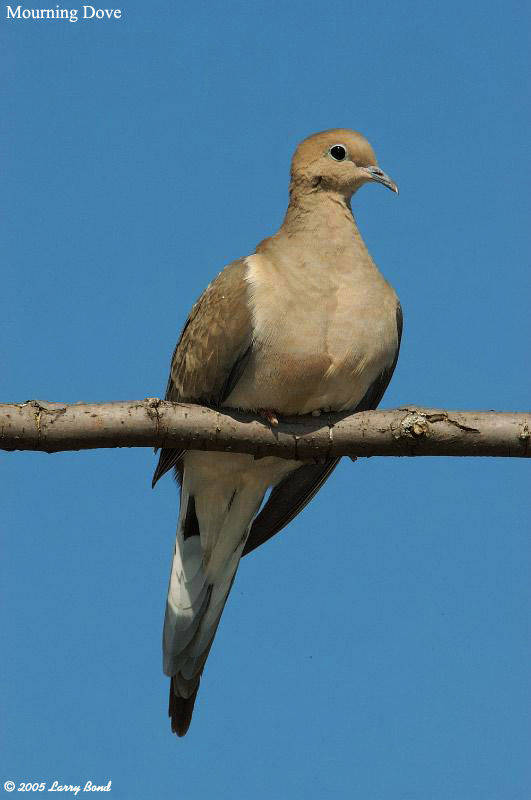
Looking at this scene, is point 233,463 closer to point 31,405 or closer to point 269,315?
point 269,315

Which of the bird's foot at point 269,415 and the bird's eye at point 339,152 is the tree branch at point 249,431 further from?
the bird's eye at point 339,152

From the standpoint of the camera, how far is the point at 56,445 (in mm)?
3305

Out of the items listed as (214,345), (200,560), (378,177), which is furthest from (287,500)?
(378,177)

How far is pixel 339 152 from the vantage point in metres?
4.70

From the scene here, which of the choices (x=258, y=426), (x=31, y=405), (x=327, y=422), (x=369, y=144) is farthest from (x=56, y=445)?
(x=369, y=144)

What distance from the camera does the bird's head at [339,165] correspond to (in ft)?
15.3

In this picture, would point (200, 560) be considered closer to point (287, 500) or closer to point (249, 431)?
point (287, 500)

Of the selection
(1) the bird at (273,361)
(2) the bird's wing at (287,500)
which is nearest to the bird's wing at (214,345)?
(1) the bird at (273,361)

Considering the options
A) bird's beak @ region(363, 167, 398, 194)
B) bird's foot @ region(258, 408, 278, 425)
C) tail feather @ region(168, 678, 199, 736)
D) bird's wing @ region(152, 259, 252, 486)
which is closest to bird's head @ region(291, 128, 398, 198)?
bird's beak @ region(363, 167, 398, 194)

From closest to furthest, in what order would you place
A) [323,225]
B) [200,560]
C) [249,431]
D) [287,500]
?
[249,431] → [323,225] → [200,560] → [287,500]

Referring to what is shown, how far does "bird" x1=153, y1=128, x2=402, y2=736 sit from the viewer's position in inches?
159

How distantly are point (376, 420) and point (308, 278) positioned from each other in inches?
34.2

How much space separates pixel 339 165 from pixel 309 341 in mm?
1077

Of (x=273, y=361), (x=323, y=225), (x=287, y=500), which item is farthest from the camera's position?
(x=287, y=500)
